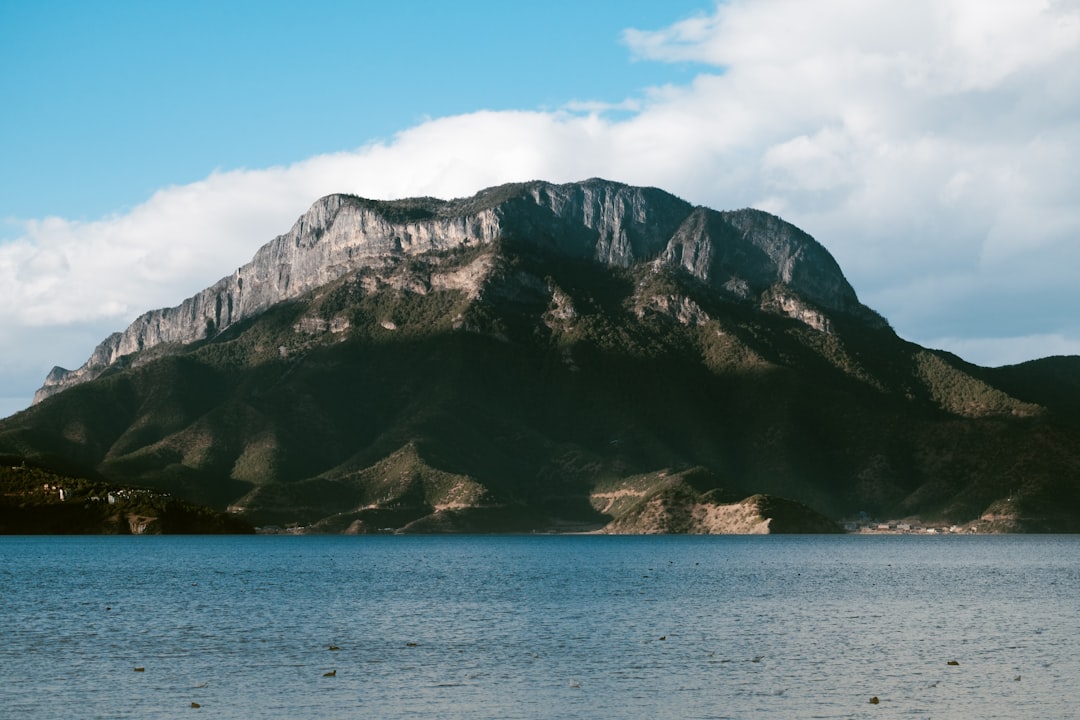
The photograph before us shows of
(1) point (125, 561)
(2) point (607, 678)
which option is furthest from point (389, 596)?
(1) point (125, 561)

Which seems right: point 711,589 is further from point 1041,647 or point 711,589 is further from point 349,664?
point 349,664

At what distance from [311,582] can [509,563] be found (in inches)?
2146

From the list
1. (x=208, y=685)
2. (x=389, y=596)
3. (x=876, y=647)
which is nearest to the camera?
(x=208, y=685)

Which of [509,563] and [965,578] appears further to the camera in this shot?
[509,563]

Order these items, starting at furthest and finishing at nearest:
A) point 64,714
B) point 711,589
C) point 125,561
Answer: point 125,561 → point 711,589 → point 64,714

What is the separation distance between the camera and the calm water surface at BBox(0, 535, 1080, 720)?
61719 mm

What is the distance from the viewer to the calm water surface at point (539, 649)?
202 ft

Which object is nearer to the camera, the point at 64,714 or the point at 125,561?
the point at 64,714

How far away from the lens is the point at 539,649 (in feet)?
267

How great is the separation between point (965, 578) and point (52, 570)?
114637mm

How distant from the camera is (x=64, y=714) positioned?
59125mm

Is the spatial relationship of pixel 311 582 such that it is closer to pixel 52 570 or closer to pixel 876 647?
pixel 52 570

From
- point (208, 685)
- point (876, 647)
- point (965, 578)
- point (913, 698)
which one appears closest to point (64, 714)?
point (208, 685)

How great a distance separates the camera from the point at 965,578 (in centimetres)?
15325
